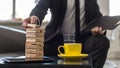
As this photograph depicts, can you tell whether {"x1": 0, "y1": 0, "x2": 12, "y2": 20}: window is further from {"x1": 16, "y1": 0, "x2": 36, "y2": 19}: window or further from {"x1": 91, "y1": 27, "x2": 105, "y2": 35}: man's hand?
{"x1": 91, "y1": 27, "x2": 105, "y2": 35}: man's hand

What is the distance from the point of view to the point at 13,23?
10.2ft

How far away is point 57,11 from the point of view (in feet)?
6.38

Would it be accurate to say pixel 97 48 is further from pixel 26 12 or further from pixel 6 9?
pixel 6 9

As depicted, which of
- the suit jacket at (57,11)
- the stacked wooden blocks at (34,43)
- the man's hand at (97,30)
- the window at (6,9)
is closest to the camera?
the stacked wooden blocks at (34,43)

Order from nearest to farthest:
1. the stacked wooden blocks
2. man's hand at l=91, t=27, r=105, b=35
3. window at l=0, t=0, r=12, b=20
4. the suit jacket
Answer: the stacked wooden blocks, man's hand at l=91, t=27, r=105, b=35, the suit jacket, window at l=0, t=0, r=12, b=20

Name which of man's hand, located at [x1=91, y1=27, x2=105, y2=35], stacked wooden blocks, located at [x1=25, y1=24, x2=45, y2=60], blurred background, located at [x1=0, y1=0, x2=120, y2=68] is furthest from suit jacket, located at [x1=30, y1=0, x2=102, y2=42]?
blurred background, located at [x1=0, y1=0, x2=120, y2=68]

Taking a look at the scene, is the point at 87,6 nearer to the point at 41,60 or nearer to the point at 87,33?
the point at 87,33

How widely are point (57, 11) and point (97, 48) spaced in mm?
431

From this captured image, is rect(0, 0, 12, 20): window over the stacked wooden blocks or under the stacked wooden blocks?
over

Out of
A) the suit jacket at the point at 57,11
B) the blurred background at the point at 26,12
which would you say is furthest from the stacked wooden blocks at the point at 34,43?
the blurred background at the point at 26,12

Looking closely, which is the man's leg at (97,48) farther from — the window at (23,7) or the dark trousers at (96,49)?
the window at (23,7)

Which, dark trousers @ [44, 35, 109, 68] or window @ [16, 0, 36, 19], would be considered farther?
window @ [16, 0, 36, 19]

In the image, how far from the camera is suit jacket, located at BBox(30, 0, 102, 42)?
6.21 ft

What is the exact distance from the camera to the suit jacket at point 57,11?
1.89 m
